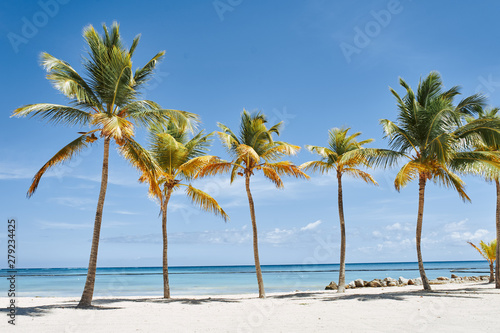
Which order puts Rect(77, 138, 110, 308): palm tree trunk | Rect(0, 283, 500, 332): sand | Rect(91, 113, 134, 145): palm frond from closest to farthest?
Rect(0, 283, 500, 332): sand < Rect(91, 113, 134, 145): palm frond < Rect(77, 138, 110, 308): palm tree trunk

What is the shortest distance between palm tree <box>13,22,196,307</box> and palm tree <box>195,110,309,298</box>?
134 inches

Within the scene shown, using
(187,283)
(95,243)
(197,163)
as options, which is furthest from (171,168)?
(187,283)

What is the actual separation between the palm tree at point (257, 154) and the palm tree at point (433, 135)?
11.2ft

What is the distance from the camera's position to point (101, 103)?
12.6m

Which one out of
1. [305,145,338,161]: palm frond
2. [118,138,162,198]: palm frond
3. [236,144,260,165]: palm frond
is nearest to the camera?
[118,138,162,198]: palm frond

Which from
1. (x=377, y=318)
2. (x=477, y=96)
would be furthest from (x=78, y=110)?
(x=477, y=96)

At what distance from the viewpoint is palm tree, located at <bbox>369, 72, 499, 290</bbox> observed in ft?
46.3

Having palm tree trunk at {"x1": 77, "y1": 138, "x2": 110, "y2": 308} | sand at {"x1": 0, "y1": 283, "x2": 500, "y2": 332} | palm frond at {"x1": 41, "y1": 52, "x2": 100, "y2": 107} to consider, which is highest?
palm frond at {"x1": 41, "y1": 52, "x2": 100, "y2": 107}

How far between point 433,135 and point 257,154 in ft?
21.3

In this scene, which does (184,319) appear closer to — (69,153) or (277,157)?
(69,153)

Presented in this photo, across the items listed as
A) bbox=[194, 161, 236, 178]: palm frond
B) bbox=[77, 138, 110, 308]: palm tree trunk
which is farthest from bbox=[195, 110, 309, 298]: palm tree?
bbox=[77, 138, 110, 308]: palm tree trunk

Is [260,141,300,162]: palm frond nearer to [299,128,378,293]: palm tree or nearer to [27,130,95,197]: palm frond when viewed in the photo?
[299,128,378,293]: palm tree

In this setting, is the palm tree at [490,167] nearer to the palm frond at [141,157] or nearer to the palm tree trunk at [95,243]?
the palm frond at [141,157]

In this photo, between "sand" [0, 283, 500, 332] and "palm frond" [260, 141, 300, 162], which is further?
"palm frond" [260, 141, 300, 162]
